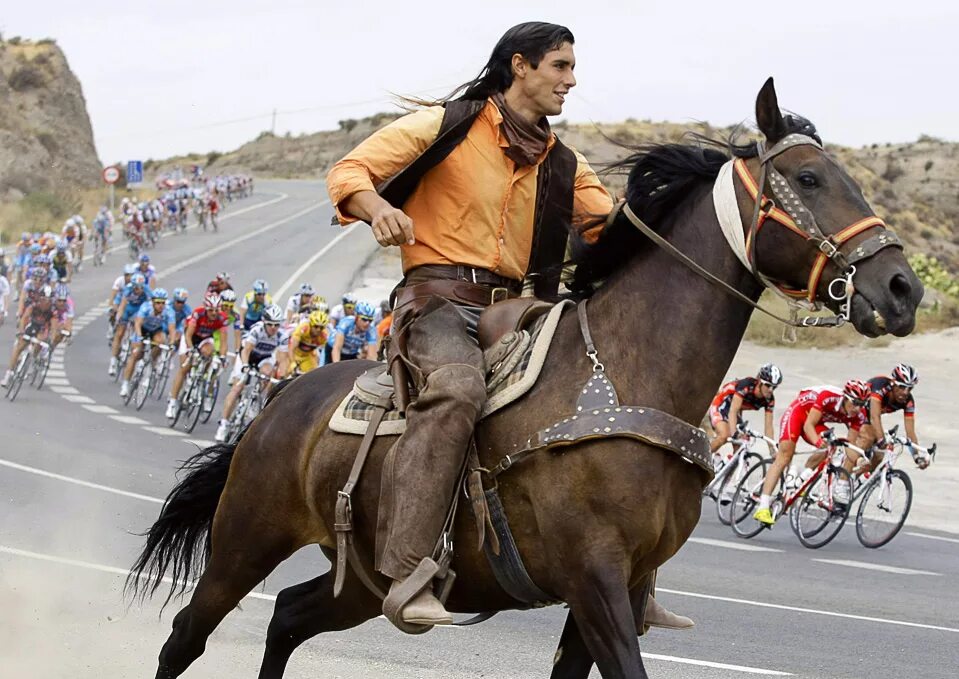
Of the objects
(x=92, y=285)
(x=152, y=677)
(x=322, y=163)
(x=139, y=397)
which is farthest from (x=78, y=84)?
(x=152, y=677)

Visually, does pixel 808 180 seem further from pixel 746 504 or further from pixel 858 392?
pixel 746 504

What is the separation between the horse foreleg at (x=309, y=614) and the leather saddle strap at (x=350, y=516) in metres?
0.49

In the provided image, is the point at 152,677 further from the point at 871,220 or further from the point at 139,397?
the point at 139,397

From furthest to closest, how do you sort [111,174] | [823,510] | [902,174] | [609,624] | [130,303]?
[902,174]
[111,174]
[130,303]
[823,510]
[609,624]

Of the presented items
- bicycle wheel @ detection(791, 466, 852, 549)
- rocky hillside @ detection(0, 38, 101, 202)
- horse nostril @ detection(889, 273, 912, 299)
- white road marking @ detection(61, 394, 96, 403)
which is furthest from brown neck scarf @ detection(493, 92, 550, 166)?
rocky hillside @ detection(0, 38, 101, 202)

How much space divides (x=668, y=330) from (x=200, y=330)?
18534 millimetres

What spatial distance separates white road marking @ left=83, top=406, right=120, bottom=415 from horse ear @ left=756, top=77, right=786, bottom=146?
19149 millimetres

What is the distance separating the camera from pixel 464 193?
5.54 m

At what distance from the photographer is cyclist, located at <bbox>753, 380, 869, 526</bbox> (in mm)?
16469

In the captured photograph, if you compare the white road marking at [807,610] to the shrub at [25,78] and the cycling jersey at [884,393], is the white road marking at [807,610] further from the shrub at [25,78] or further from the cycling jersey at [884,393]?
the shrub at [25,78]

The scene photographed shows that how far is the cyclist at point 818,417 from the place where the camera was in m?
16.5

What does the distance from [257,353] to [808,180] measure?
54.4 feet

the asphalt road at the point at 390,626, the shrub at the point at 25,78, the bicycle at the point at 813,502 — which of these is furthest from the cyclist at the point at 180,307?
the shrub at the point at 25,78

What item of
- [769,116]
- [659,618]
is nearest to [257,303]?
[659,618]
